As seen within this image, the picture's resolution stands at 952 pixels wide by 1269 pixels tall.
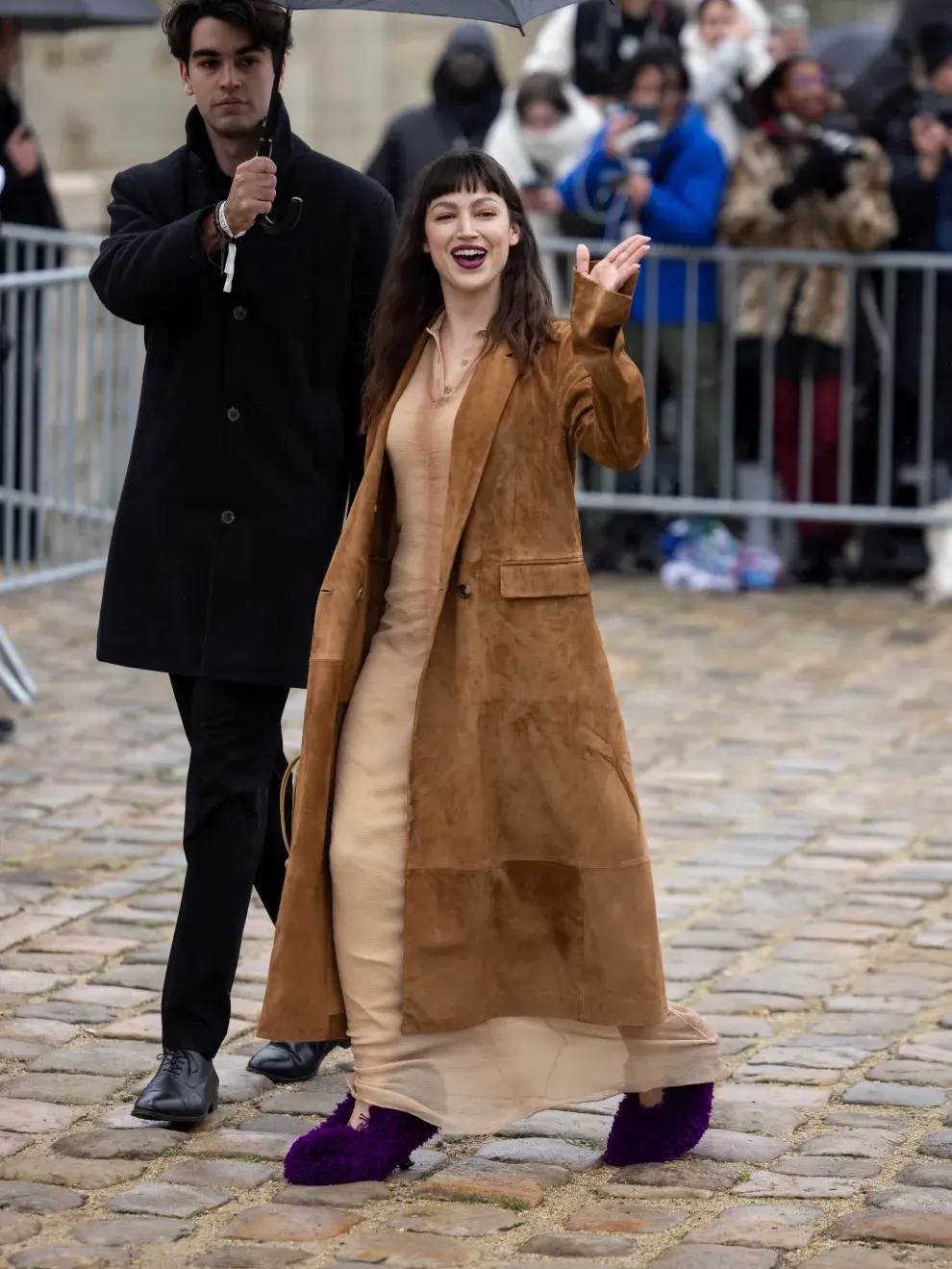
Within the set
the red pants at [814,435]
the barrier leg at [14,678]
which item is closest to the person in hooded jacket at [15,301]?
the barrier leg at [14,678]

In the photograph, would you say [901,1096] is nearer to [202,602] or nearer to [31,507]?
[202,602]

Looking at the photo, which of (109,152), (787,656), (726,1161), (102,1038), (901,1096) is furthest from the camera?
(109,152)

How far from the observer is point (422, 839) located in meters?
4.54

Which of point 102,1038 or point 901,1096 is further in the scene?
point 102,1038

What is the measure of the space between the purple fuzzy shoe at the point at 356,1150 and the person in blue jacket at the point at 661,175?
291 inches

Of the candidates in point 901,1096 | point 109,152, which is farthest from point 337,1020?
point 109,152

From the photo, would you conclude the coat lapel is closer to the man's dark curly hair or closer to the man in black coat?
the man in black coat

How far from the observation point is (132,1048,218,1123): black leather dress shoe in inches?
192

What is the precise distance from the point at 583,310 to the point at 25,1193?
176 centimetres

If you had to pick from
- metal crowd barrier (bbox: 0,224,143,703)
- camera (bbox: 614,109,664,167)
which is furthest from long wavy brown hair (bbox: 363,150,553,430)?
camera (bbox: 614,109,664,167)

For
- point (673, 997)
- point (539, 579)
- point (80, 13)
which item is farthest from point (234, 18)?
point (80, 13)

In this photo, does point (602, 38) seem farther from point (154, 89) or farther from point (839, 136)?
point (154, 89)

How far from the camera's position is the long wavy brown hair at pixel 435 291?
4617 mm

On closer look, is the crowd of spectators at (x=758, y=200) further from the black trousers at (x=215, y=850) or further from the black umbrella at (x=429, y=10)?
the black trousers at (x=215, y=850)
